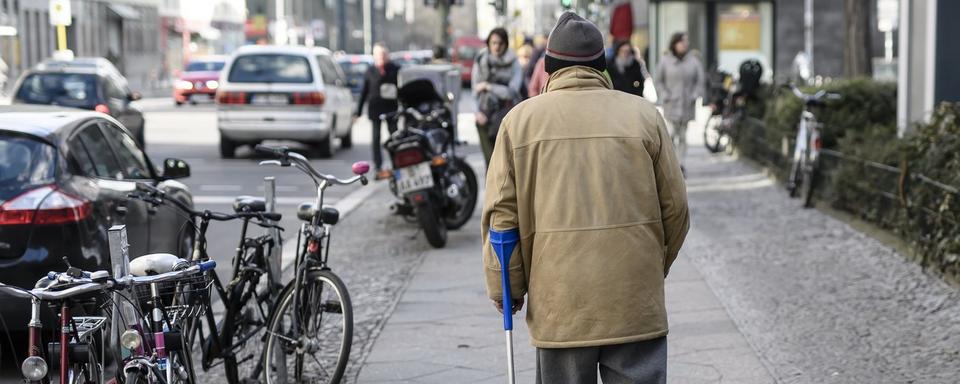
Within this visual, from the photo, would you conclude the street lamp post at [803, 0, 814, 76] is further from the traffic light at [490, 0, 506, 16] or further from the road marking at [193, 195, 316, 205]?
the road marking at [193, 195, 316, 205]

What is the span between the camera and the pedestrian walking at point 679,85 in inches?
659

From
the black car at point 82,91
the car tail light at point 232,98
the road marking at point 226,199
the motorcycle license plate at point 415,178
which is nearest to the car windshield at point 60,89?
the black car at point 82,91

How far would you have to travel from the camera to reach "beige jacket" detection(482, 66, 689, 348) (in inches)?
164

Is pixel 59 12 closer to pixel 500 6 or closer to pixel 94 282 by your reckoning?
pixel 500 6

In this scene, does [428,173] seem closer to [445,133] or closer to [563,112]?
[445,133]

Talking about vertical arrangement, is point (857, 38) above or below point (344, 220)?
above

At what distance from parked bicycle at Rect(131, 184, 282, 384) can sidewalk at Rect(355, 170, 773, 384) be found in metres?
0.55

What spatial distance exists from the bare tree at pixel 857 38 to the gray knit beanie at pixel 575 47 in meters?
13.3

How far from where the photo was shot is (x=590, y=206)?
4.18 metres

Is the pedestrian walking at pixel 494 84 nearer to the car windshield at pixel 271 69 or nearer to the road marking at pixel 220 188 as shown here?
the road marking at pixel 220 188

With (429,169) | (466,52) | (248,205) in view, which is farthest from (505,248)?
(466,52)

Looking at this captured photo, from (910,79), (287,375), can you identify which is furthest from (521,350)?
(910,79)

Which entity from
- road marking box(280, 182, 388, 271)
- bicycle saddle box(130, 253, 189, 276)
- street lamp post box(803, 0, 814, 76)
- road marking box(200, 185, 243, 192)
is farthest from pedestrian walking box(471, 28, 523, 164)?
street lamp post box(803, 0, 814, 76)

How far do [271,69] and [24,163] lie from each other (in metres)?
14.1
